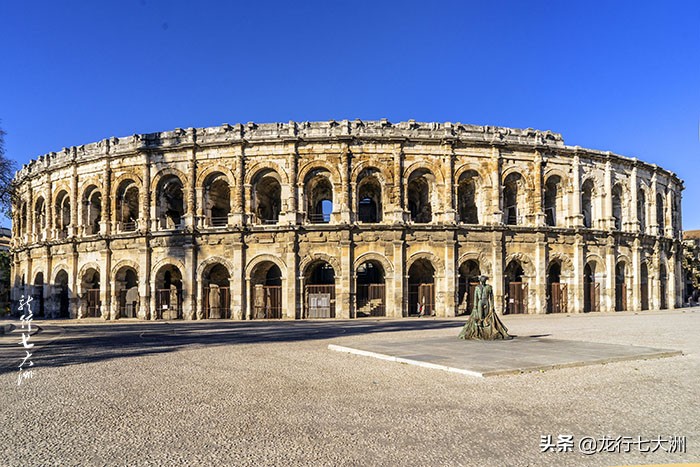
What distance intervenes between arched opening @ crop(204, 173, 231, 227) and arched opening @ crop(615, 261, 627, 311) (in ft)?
74.0

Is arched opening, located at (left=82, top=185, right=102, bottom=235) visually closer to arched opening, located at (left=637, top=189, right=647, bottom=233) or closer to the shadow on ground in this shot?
the shadow on ground

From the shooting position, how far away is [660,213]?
32.0 m

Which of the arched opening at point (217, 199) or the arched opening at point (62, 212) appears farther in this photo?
the arched opening at point (62, 212)

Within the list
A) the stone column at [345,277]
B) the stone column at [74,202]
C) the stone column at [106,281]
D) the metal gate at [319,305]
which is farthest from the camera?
the stone column at [74,202]

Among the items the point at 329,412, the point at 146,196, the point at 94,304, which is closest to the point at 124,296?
the point at 94,304

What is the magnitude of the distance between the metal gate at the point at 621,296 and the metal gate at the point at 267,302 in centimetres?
1892

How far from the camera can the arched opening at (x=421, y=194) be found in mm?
24734

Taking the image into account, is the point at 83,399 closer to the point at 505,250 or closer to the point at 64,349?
the point at 64,349

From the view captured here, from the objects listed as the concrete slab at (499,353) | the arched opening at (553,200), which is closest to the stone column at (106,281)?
the concrete slab at (499,353)

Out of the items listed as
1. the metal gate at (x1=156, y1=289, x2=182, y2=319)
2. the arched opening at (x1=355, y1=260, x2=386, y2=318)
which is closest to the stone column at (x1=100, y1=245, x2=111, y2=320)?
the metal gate at (x1=156, y1=289, x2=182, y2=319)

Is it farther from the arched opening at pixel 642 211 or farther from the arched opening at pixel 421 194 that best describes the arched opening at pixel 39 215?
the arched opening at pixel 642 211

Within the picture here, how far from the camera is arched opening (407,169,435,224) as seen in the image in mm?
24734

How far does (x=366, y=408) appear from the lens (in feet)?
19.6

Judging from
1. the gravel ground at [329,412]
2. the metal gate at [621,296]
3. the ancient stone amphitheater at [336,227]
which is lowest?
the metal gate at [621,296]
